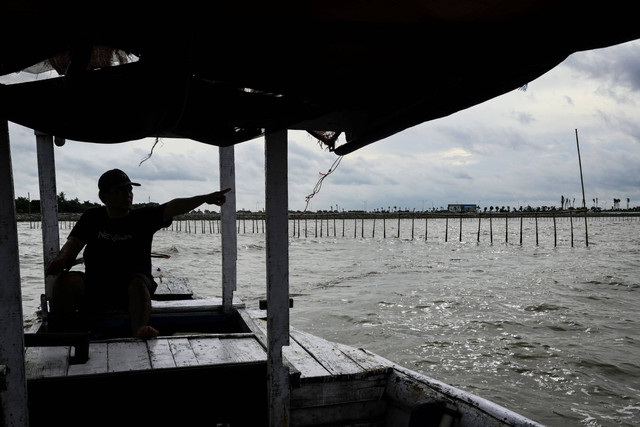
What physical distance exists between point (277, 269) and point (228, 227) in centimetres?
223

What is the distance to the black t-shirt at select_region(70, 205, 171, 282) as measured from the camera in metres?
3.67

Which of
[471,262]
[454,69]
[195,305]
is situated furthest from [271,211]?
[471,262]

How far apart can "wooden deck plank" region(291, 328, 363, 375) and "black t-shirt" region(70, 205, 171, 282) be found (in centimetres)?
148

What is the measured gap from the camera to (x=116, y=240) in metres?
3.69

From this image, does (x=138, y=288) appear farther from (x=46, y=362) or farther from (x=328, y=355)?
(x=328, y=355)

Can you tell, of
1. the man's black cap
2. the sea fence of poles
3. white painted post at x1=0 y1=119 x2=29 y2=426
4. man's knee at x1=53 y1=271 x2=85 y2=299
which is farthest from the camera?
the sea fence of poles

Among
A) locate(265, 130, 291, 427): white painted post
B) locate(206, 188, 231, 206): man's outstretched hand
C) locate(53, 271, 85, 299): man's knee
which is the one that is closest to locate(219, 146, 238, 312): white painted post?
locate(206, 188, 231, 206): man's outstretched hand

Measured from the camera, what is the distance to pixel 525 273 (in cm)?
1872

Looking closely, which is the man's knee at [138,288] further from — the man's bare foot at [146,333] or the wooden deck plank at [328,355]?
the wooden deck plank at [328,355]

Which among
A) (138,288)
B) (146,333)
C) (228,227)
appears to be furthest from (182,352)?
(228,227)

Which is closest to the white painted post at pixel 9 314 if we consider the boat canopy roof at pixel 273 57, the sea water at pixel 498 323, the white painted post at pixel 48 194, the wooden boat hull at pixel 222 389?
the boat canopy roof at pixel 273 57

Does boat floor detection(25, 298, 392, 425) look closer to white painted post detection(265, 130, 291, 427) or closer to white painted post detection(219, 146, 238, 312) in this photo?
white painted post detection(265, 130, 291, 427)

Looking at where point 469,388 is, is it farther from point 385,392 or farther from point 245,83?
point 245,83

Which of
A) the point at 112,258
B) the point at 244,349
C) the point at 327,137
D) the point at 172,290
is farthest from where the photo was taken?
the point at 172,290
